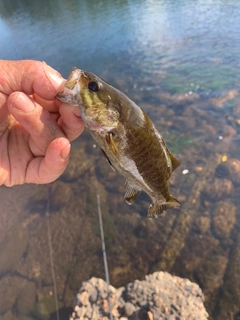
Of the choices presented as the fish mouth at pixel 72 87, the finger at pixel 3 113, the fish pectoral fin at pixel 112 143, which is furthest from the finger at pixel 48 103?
the fish pectoral fin at pixel 112 143

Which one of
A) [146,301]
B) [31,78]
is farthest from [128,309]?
[31,78]

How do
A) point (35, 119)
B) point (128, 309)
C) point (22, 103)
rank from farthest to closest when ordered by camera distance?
point (128, 309), point (35, 119), point (22, 103)

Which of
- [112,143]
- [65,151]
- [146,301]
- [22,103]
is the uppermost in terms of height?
[22,103]

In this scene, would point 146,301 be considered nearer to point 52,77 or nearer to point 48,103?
point 48,103

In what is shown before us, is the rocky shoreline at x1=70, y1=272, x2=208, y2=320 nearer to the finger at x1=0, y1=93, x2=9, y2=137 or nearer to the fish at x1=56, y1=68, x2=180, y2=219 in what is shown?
the fish at x1=56, y1=68, x2=180, y2=219

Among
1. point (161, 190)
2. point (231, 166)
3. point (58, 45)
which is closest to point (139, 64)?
point (58, 45)

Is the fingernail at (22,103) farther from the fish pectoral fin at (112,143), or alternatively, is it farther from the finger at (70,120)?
the fish pectoral fin at (112,143)
